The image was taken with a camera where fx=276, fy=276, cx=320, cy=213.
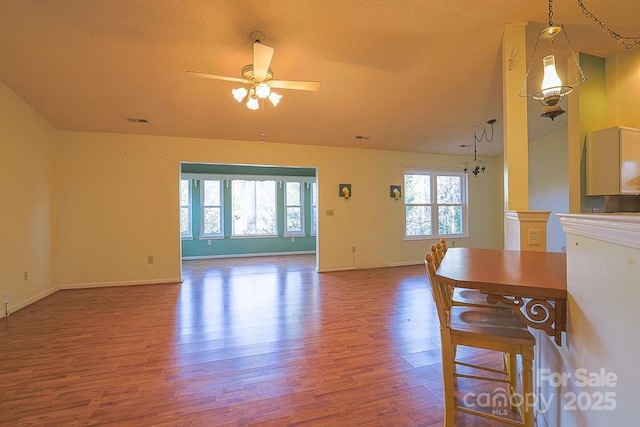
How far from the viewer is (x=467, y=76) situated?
3.45 metres

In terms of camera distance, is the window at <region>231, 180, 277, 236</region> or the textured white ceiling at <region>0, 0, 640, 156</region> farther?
the window at <region>231, 180, 277, 236</region>

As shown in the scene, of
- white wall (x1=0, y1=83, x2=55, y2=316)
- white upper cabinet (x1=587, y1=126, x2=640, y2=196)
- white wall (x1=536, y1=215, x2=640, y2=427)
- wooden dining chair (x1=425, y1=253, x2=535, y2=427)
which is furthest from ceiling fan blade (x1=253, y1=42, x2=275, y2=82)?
white upper cabinet (x1=587, y1=126, x2=640, y2=196)

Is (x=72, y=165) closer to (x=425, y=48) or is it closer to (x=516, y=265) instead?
(x=425, y=48)

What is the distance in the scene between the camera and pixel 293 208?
7945 mm

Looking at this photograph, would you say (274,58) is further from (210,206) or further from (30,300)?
(210,206)

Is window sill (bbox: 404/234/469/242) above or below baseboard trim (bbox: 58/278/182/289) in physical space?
above

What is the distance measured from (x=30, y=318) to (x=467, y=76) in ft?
19.1

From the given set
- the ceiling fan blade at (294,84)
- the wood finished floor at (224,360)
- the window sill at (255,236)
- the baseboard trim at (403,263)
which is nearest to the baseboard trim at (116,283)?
the wood finished floor at (224,360)

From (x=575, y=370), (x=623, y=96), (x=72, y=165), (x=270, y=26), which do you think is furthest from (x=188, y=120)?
(x=623, y=96)

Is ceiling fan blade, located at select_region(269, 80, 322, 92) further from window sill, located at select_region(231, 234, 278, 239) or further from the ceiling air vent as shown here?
window sill, located at select_region(231, 234, 278, 239)

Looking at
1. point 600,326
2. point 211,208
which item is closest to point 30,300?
point 211,208

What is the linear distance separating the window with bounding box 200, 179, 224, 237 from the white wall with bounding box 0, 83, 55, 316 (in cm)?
321

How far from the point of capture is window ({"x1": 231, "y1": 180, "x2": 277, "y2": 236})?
24.3ft

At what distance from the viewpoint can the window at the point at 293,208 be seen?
7.85 meters
